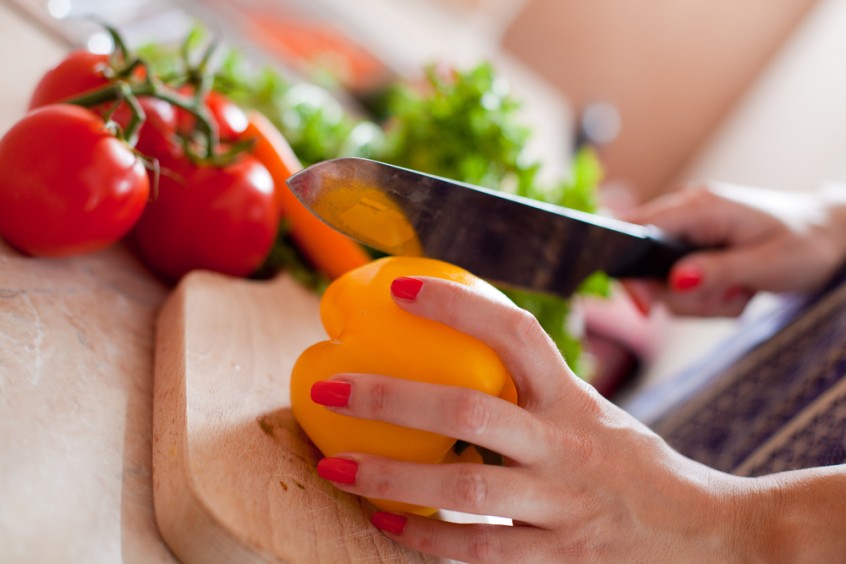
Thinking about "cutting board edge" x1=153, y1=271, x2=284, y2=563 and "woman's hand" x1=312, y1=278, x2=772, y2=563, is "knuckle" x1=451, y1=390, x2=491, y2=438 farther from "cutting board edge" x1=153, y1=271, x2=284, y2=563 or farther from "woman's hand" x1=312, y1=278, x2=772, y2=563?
"cutting board edge" x1=153, y1=271, x2=284, y2=563

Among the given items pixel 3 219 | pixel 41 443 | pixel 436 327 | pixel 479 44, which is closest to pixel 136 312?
pixel 3 219

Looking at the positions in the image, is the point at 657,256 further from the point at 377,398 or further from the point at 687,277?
the point at 377,398

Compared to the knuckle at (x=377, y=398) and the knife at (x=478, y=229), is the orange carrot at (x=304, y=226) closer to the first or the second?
the knife at (x=478, y=229)

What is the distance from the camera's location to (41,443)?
1.76 feet

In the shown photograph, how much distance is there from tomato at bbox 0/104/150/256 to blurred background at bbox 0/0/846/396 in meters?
0.20

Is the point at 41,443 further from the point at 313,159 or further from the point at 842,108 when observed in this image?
the point at 842,108

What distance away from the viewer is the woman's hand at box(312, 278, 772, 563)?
53cm

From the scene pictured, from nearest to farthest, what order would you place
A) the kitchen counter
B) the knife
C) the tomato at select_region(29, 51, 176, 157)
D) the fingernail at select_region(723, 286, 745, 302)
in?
the kitchen counter → the knife → the tomato at select_region(29, 51, 176, 157) → the fingernail at select_region(723, 286, 745, 302)

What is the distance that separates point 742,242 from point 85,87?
93 cm

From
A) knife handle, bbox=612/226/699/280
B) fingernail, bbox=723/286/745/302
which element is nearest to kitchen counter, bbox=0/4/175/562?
knife handle, bbox=612/226/699/280

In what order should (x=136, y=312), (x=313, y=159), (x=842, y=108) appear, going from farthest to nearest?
1. (x=842, y=108)
2. (x=313, y=159)
3. (x=136, y=312)

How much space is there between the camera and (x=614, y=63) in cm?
347

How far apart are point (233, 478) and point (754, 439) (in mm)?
754

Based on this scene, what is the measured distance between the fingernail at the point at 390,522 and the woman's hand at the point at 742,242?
0.67 m
